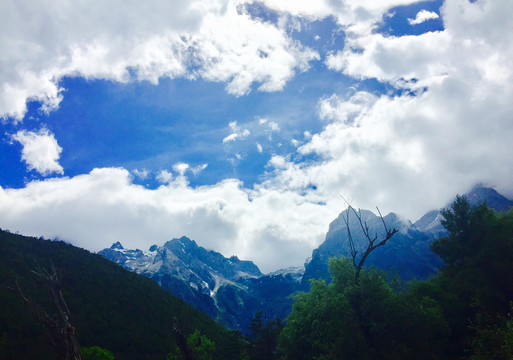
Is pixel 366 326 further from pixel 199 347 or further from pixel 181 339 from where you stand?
pixel 199 347

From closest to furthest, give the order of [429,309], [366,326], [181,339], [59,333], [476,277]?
[59,333], [181,339], [366,326], [429,309], [476,277]

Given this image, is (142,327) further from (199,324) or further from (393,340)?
(393,340)

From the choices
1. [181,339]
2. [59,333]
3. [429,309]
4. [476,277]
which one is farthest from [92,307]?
A: [476,277]

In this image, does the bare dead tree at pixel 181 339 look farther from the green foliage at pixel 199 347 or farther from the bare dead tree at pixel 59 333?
the green foliage at pixel 199 347

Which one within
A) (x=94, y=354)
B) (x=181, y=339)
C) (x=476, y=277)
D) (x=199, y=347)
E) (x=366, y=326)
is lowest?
(x=199, y=347)

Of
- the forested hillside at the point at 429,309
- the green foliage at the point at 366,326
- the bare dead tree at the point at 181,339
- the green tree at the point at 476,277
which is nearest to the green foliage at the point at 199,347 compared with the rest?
the forested hillside at the point at 429,309

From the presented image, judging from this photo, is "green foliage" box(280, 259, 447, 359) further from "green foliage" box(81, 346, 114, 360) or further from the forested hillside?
"green foliage" box(81, 346, 114, 360)

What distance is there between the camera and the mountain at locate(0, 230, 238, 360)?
52094mm

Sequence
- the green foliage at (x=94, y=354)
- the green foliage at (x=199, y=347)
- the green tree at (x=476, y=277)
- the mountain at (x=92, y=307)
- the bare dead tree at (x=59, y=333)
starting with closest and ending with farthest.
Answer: the bare dead tree at (x=59, y=333) → the green tree at (x=476, y=277) → the green foliage at (x=94, y=354) → the mountain at (x=92, y=307) → the green foliage at (x=199, y=347)

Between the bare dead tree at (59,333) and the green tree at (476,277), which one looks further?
the green tree at (476,277)

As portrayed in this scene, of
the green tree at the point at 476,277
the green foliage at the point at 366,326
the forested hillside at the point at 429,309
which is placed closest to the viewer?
the green foliage at the point at 366,326

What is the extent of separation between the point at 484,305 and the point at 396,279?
9.10 metres

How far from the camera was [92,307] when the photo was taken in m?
72.2

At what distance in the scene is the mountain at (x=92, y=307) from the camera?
52.1 metres
